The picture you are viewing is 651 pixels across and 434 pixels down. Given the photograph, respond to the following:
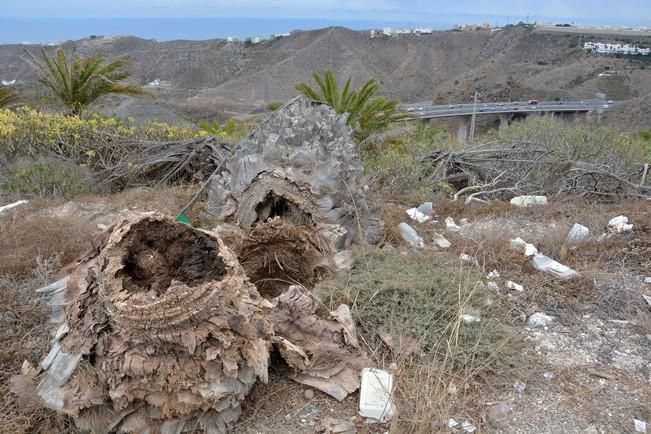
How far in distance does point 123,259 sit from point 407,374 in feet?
5.00

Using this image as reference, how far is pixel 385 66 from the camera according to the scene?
65.9m

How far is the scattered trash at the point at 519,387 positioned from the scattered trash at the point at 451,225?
2.29 metres

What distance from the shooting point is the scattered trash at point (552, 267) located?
148 inches

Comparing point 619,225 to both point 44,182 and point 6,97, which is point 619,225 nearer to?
point 44,182

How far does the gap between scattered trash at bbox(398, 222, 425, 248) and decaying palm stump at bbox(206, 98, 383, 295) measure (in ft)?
0.97

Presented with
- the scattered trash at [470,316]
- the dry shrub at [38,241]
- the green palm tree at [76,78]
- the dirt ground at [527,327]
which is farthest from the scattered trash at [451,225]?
the green palm tree at [76,78]

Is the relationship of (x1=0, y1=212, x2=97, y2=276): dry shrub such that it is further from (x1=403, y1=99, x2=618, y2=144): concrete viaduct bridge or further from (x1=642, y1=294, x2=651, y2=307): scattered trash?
(x1=403, y1=99, x2=618, y2=144): concrete viaduct bridge

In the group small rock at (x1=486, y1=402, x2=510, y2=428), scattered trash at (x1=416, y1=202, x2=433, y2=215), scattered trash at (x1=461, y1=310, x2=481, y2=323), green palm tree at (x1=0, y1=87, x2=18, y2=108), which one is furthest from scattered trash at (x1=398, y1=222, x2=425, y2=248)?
green palm tree at (x1=0, y1=87, x2=18, y2=108)

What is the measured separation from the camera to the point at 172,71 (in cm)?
5984

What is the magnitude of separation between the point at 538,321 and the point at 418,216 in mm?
2216

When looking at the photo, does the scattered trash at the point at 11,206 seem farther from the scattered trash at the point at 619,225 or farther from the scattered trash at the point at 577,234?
the scattered trash at the point at 619,225

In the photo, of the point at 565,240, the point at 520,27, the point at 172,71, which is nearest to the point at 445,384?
the point at 565,240

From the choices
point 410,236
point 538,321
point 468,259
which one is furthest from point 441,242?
point 538,321

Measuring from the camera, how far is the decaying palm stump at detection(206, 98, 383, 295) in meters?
3.55
